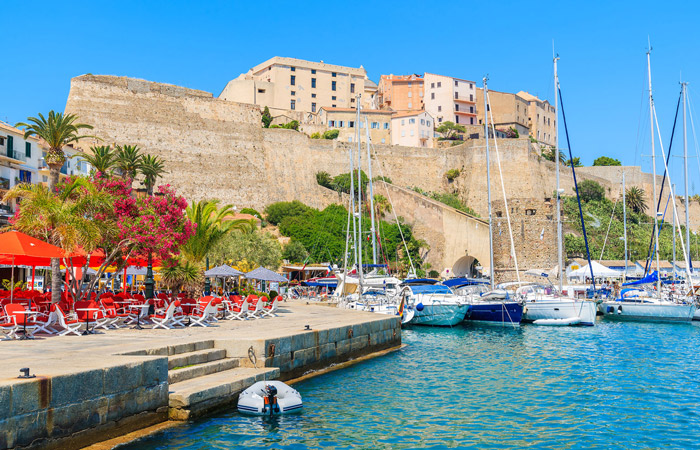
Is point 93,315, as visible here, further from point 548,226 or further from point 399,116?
point 399,116

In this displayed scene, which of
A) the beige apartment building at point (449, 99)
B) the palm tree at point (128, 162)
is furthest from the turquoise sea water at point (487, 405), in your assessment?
the beige apartment building at point (449, 99)

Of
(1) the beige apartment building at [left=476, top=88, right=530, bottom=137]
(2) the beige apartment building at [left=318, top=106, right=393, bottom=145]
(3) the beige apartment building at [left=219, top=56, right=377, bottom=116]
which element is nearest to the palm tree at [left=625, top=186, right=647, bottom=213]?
(1) the beige apartment building at [left=476, top=88, right=530, bottom=137]

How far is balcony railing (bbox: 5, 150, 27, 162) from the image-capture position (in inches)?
1382

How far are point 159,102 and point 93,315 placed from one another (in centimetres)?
4254

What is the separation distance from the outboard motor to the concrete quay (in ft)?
1.63

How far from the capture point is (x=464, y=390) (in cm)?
1261

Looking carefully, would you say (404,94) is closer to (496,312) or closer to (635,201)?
(635,201)

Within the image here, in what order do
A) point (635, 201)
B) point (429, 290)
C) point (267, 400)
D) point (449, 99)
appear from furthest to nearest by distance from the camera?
point (449, 99) < point (635, 201) < point (429, 290) < point (267, 400)

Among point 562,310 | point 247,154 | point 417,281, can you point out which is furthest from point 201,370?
point 247,154

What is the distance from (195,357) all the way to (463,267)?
3693 cm

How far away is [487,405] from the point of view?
37.2 ft

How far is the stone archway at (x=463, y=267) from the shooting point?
147ft

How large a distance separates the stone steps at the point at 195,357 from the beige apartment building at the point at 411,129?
60094mm

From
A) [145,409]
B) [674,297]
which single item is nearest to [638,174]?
[674,297]
